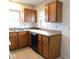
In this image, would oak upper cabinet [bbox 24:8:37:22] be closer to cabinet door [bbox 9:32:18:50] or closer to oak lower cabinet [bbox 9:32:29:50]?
oak lower cabinet [bbox 9:32:29:50]

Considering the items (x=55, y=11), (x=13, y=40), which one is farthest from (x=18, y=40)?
(x=55, y=11)

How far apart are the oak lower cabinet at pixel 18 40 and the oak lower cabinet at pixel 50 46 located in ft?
3.65

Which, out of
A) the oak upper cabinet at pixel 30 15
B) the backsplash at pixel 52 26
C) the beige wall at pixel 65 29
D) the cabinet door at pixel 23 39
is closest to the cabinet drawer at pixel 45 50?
the beige wall at pixel 65 29

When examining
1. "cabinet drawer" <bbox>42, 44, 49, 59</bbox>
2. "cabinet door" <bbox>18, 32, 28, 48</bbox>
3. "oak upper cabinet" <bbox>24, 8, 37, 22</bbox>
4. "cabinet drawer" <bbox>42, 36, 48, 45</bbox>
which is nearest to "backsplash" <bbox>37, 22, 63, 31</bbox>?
"oak upper cabinet" <bbox>24, 8, 37, 22</bbox>

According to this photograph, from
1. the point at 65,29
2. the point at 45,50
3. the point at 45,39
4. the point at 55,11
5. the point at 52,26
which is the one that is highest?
the point at 55,11

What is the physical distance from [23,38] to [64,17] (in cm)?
209

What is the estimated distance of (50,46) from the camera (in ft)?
8.48

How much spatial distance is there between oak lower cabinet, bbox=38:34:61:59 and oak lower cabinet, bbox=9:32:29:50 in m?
1.11

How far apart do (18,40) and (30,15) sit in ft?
4.71

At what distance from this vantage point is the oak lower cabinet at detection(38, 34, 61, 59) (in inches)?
102

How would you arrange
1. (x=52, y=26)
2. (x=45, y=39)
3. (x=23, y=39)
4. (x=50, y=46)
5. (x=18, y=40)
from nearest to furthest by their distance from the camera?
(x=50, y=46)
(x=45, y=39)
(x=52, y=26)
(x=18, y=40)
(x=23, y=39)

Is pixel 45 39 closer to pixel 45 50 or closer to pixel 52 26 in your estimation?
pixel 45 50

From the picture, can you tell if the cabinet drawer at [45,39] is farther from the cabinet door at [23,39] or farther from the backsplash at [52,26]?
the cabinet door at [23,39]

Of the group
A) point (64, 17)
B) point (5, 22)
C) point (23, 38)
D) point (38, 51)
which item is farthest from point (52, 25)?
point (5, 22)
